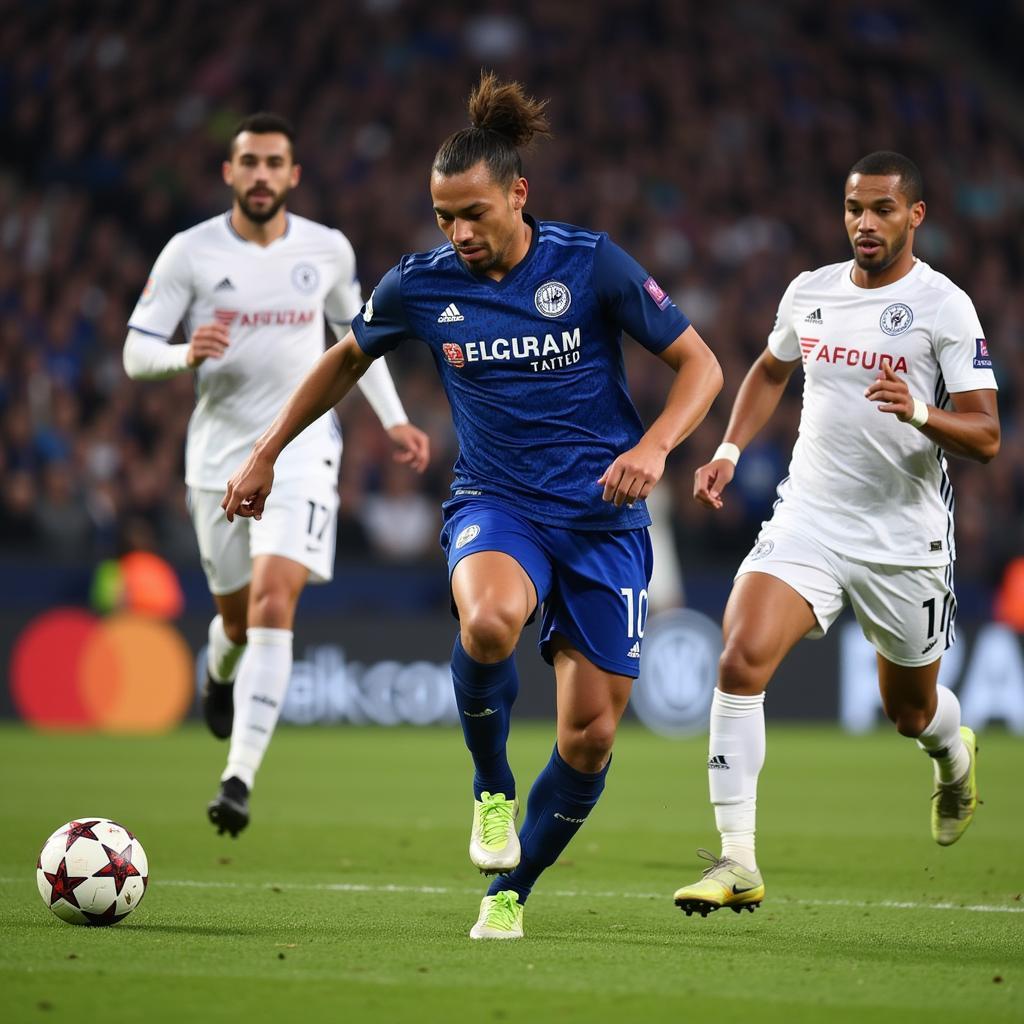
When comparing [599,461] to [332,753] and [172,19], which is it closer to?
[332,753]

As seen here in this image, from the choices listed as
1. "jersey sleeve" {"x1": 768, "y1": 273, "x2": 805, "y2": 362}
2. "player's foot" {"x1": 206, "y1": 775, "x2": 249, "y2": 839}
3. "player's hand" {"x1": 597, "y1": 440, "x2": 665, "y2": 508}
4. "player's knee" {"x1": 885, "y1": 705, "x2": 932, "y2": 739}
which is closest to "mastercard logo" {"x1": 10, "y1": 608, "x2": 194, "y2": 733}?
"player's foot" {"x1": 206, "y1": 775, "x2": 249, "y2": 839}

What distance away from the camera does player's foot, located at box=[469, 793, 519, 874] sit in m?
5.34

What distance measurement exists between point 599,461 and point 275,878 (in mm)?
2432

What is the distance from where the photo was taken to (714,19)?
931 inches

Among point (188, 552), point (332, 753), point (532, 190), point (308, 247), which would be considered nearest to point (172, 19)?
point (532, 190)

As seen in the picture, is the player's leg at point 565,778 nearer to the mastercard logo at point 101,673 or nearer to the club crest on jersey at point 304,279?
the club crest on jersey at point 304,279

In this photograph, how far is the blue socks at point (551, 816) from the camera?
561 centimetres

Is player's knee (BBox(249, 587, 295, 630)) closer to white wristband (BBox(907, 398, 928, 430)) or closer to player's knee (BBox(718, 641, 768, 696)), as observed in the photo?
player's knee (BBox(718, 641, 768, 696))

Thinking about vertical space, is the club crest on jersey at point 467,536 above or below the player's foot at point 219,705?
above

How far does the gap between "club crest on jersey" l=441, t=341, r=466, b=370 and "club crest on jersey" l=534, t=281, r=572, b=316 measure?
0.97ft

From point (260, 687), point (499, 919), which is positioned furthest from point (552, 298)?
point (260, 687)

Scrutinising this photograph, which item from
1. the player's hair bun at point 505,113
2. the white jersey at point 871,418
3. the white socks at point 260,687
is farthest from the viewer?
the white socks at point 260,687

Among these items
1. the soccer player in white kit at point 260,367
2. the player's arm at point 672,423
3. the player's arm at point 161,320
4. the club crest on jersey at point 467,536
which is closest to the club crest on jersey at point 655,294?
the player's arm at point 672,423

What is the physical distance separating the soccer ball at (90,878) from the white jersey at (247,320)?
9.05ft
